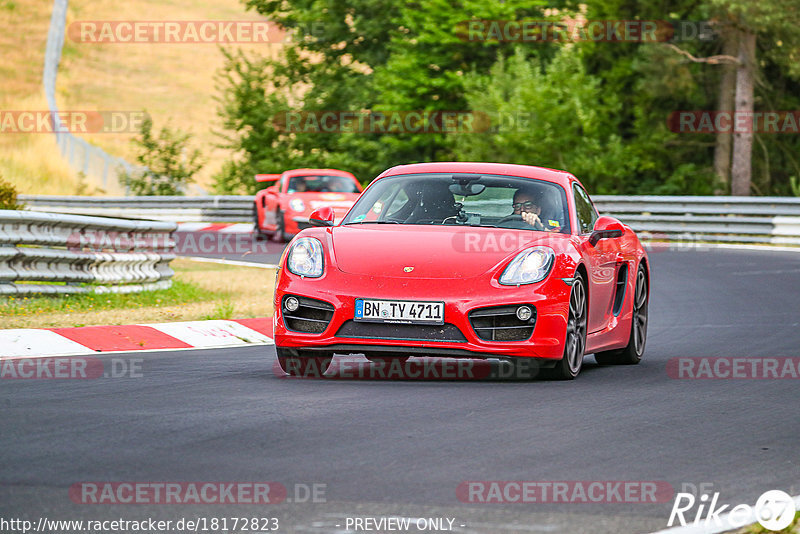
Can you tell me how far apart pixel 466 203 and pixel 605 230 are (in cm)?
97

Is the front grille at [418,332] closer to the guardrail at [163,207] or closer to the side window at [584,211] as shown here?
the side window at [584,211]

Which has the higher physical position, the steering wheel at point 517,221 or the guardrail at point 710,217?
the steering wheel at point 517,221

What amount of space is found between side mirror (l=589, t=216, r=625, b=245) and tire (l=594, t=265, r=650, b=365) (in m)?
0.89

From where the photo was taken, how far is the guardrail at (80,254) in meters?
12.6

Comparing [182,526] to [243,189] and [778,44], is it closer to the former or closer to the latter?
[778,44]

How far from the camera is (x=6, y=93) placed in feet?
258

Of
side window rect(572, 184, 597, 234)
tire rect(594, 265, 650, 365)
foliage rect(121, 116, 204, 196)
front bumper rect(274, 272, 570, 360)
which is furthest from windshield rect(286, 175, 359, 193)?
front bumper rect(274, 272, 570, 360)

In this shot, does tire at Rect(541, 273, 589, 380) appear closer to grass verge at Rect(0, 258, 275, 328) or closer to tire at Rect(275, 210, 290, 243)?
grass verge at Rect(0, 258, 275, 328)

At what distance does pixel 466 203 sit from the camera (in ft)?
31.5

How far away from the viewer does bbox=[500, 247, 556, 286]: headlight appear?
338 inches

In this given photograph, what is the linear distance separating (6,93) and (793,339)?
236 feet

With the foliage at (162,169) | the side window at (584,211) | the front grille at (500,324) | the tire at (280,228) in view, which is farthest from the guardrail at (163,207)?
the front grille at (500,324)

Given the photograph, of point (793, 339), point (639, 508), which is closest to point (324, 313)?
point (639, 508)

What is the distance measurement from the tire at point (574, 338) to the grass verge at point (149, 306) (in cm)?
467
